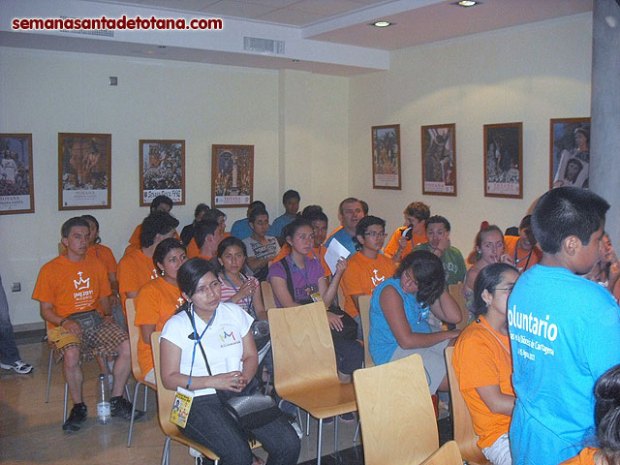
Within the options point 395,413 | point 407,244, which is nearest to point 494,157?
point 407,244

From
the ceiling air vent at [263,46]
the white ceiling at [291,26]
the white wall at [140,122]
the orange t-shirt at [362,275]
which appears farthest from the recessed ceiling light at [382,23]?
the orange t-shirt at [362,275]

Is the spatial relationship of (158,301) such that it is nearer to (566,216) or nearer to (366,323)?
(366,323)

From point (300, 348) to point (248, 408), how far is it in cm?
87

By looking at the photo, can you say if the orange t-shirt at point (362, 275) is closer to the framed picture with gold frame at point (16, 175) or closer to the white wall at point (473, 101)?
the white wall at point (473, 101)

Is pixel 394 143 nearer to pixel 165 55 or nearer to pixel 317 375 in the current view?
pixel 165 55

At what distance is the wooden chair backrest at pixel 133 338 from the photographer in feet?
14.4

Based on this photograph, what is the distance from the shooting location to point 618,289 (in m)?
4.33

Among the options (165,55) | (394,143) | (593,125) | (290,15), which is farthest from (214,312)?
(394,143)

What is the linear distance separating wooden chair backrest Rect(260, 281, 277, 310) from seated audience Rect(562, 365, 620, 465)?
3676 millimetres

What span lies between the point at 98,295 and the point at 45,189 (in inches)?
112

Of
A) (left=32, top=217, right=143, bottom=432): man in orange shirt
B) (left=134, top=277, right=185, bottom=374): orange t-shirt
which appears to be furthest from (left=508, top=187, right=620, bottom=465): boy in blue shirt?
(left=32, top=217, right=143, bottom=432): man in orange shirt

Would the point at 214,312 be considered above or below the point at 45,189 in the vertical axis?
below

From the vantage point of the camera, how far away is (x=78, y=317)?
201 inches

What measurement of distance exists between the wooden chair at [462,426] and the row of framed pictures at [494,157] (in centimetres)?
387
